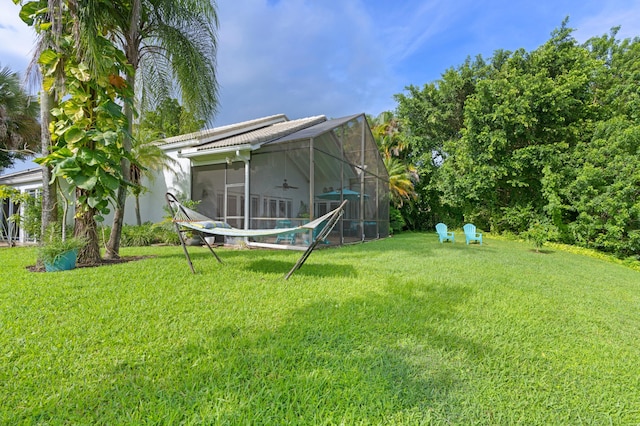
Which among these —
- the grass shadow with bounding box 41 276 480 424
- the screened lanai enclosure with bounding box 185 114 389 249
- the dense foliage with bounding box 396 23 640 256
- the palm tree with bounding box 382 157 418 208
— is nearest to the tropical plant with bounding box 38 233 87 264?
the grass shadow with bounding box 41 276 480 424

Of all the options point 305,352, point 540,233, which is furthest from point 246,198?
point 540,233

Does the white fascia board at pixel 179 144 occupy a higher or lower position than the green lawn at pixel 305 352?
higher

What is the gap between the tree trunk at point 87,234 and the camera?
5.79 m

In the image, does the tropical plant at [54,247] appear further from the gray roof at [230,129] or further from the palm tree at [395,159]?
the palm tree at [395,159]

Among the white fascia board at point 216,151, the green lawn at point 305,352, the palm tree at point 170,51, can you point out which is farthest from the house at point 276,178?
the green lawn at point 305,352

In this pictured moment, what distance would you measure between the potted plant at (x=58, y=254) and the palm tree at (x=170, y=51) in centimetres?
109

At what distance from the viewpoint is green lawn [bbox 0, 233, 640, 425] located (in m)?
1.91

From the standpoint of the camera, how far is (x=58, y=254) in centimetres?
515

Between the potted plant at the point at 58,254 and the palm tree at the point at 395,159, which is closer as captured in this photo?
the potted plant at the point at 58,254

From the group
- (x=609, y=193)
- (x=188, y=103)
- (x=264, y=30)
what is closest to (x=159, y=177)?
(x=188, y=103)

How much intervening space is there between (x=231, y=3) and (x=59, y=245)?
7056mm

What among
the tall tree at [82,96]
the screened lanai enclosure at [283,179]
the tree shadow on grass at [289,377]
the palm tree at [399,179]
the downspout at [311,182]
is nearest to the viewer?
the tree shadow on grass at [289,377]

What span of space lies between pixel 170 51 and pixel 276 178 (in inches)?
183

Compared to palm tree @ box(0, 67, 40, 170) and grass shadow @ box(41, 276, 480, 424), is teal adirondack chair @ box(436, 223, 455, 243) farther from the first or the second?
palm tree @ box(0, 67, 40, 170)
